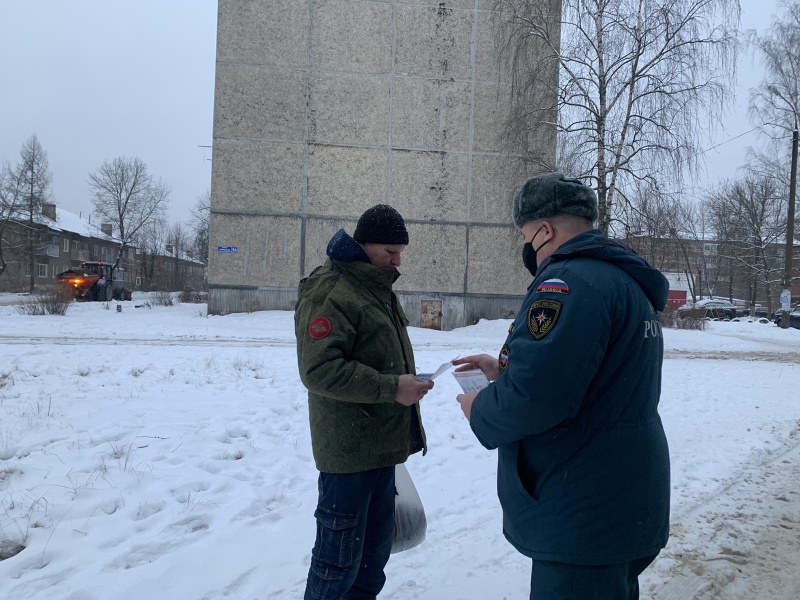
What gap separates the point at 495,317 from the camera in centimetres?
2059

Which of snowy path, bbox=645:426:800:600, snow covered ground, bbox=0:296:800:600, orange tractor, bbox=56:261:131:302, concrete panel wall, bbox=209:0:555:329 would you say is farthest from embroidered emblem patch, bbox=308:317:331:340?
orange tractor, bbox=56:261:131:302

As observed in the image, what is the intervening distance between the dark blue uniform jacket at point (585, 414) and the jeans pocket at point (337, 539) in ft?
2.84

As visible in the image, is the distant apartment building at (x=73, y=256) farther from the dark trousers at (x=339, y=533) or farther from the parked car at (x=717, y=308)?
the dark trousers at (x=339, y=533)

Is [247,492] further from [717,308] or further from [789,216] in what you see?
[717,308]

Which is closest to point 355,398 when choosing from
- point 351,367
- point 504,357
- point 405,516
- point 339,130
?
point 351,367

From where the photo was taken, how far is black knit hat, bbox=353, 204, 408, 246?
2.54 m

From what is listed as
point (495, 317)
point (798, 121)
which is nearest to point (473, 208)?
point (495, 317)

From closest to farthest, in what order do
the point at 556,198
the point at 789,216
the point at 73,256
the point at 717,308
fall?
the point at 556,198
the point at 789,216
the point at 717,308
the point at 73,256

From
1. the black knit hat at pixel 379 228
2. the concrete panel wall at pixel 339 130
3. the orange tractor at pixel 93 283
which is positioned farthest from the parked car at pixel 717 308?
the black knit hat at pixel 379 228

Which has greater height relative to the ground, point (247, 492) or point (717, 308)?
point (717, 308)

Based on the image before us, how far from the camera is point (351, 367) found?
225 cm

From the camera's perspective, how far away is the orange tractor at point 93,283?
102 ft

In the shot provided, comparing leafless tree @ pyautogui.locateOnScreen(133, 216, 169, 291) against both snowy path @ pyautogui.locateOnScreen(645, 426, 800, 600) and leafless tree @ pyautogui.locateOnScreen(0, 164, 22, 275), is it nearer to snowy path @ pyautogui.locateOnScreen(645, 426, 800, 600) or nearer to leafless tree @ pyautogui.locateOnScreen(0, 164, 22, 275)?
leafless tree @ pyautogui.locateOnScreen(0, 164, 22, 275)

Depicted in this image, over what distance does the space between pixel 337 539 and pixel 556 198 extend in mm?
1600
